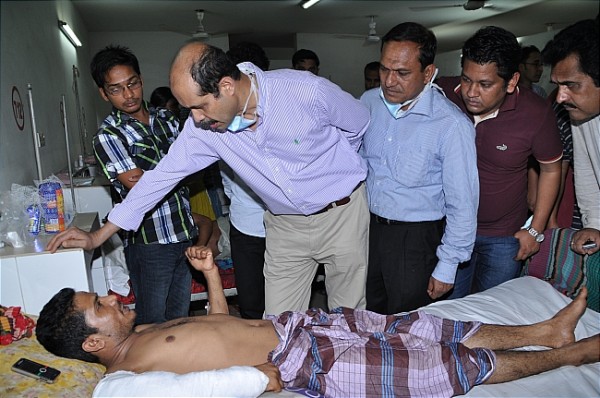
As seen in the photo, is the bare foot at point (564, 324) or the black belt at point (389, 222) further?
the black belt at point (389, 222)

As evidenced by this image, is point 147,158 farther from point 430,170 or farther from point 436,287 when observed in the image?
point 436,287

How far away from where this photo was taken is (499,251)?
222 centimetres

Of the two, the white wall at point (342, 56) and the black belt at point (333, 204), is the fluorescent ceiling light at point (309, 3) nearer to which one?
the white wall at point (342, 56)

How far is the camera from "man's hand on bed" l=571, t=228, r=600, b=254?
2.11 m

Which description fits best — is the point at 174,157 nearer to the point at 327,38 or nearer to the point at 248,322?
the point at 248,322

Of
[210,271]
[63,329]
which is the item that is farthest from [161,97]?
[63,329]

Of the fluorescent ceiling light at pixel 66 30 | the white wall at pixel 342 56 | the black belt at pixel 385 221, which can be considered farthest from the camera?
the white wall at pixel 342 56

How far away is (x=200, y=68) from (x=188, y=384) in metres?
0.92

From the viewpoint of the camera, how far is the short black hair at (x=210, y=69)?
1497 mm

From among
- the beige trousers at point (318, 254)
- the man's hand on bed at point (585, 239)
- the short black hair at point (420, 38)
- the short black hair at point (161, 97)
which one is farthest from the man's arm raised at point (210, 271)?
the short black hair at point (161, 97)

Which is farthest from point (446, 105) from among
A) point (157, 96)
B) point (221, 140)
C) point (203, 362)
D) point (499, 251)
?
point (157, 96)

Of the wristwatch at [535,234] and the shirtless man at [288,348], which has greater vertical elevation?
the wristwatch at [535,234]

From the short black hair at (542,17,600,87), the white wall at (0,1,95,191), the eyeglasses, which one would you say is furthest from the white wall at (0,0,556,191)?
the short black hair at (542,17,600,87)

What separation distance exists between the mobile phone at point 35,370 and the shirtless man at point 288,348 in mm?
64
